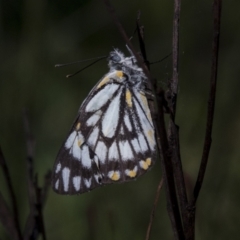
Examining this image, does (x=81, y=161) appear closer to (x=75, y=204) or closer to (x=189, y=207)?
(x=189, y=207)

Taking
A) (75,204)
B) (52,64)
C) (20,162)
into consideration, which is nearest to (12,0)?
(52,64)

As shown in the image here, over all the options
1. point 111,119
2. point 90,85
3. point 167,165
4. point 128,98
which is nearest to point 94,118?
point 111,119

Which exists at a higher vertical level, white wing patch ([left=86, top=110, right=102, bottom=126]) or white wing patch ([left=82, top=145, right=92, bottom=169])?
white wing patch ([left=86, top=110, right=102, bottom=126])

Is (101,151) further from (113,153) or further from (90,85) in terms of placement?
(90,85)

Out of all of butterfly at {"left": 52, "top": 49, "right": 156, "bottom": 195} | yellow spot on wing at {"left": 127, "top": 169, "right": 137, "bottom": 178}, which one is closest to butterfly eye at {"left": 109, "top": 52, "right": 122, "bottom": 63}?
butterfly at {"left": 52, "top": 49, "right": 156, "bottom": 195}

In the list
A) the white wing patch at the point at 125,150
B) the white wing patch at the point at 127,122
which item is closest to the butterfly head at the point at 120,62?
the white wing patch at the point at 127,122

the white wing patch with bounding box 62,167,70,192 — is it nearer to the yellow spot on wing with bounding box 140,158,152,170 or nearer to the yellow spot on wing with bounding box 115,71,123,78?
the yellow spot on wing with bounding box 140,158,152,170
